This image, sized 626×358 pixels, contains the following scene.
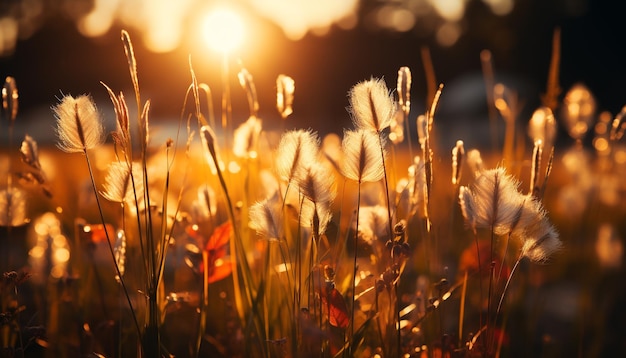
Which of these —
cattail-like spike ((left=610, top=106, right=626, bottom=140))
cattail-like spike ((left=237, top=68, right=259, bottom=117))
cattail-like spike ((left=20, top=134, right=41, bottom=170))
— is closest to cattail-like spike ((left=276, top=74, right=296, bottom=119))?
cattail-like spike ((left=237, top=68, right=259, bottom=117))

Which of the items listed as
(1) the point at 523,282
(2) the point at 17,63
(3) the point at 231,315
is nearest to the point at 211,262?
(3) the point at 231,315

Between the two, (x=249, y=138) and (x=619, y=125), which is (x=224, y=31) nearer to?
(x=249, y=138)

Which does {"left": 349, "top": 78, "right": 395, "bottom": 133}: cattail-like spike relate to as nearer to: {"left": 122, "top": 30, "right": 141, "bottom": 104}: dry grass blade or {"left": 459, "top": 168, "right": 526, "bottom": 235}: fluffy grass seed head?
{"left": 459, "top": 168, "right": 526, "bottom": 235}: fluffy grass seed head

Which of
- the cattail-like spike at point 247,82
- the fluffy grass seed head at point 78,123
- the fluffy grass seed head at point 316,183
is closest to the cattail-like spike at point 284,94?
the cattail-like spike at point 247,82

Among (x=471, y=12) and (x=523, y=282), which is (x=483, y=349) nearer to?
(x=523, y=282)

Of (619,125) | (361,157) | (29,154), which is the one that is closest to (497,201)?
(361,157)

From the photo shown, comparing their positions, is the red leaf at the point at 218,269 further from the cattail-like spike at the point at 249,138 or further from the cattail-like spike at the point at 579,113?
the cattail-like spike at the point at 579,113
